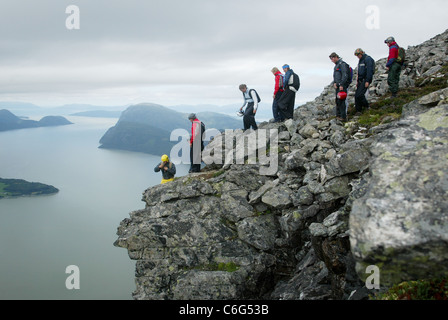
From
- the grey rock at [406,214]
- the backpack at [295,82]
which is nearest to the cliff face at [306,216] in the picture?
the grey rock at [406,214]

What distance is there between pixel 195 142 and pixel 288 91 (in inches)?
304

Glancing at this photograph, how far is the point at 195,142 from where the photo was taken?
2066 cm

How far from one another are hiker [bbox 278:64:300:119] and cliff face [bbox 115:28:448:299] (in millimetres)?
1370

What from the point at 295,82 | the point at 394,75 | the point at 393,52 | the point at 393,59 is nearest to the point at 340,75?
the point at 295,82

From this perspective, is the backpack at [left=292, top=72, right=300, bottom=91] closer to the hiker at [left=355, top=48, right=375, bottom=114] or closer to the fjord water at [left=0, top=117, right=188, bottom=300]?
the hiker at [left=355, top=48, right=375, bottom=114]

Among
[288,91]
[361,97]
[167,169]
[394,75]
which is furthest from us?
[288,91]

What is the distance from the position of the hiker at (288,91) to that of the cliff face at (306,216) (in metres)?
1.37

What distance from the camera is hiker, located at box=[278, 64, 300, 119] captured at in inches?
778

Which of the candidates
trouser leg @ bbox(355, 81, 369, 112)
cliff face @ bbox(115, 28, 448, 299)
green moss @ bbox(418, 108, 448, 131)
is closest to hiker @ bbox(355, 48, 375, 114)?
trouser leg @ bbox(355, 81, 369, 112)

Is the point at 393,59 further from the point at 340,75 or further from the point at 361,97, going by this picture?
the point at 340,75

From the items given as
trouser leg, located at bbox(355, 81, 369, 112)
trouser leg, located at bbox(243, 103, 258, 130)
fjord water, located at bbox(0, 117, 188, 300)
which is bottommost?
fjord water, located at bbox(0, 117, 188, 300)

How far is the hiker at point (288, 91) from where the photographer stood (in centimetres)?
1975

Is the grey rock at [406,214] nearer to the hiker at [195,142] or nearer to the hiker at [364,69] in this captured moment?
the hiker at [364,69]
